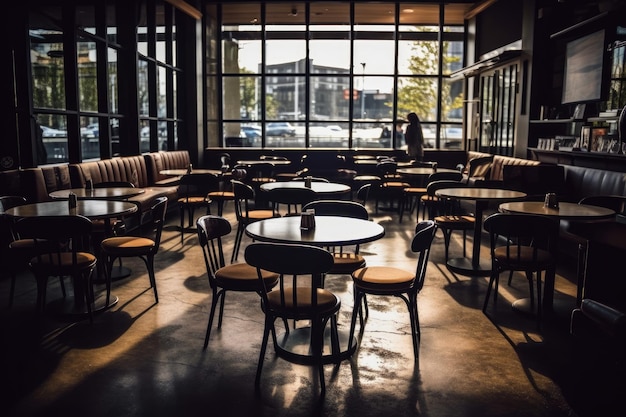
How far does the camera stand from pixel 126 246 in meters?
4.57

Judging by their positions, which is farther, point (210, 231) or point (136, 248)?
point (136, 248)

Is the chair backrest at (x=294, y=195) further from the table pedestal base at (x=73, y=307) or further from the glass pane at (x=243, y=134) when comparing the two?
the glass pane at (x=243, y=134)

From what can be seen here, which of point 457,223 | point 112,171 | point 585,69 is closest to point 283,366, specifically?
point 457,223

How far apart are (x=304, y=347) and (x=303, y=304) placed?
56cm

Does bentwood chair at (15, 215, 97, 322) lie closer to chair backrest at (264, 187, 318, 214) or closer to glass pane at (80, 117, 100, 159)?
chair backrest at (264, 187, 318, 214)

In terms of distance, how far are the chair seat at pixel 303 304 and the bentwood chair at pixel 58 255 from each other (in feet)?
4.82

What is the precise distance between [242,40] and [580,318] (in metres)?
11.3

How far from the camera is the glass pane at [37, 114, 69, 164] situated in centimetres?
650

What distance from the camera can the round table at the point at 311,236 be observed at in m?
3.30

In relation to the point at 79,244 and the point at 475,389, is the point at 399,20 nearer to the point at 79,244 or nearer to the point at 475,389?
the point at 79,244

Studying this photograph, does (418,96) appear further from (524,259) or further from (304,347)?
(304,347)

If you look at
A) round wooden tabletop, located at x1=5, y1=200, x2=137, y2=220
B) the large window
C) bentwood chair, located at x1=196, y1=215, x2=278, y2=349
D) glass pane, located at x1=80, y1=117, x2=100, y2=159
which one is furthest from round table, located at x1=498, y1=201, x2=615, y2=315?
the large window

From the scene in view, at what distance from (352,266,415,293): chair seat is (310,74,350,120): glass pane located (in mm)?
9078

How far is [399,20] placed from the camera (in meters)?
12.1
